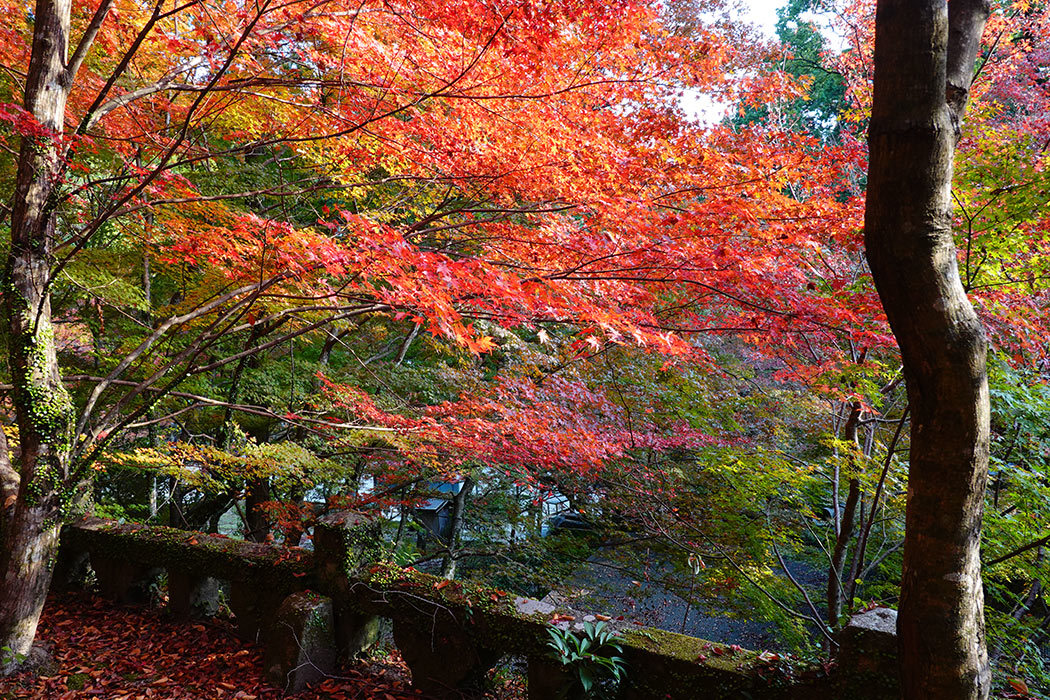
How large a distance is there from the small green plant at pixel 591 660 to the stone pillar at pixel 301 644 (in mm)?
1885

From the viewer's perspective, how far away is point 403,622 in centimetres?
427

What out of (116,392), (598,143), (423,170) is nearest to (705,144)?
(598,143)

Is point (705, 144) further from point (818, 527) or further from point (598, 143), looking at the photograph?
point (818, 527)

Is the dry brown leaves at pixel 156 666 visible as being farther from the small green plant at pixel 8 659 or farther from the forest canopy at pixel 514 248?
the forest canopy at pixel 514 248

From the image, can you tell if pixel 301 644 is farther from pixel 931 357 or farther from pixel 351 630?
pixel 931 357

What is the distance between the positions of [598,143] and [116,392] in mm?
6638

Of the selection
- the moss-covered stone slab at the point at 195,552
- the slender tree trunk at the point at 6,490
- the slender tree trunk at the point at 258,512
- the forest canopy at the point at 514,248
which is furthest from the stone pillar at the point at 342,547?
the slender tree trunk at the point at 258,512

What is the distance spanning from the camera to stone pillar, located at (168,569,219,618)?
5.37 metres

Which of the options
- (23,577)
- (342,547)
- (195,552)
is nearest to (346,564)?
(342,547)

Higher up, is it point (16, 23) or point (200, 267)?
point (16, 23)

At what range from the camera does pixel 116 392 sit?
714cm

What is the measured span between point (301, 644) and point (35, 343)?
10.1 feet

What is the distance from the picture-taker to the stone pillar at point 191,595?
17.6 feet

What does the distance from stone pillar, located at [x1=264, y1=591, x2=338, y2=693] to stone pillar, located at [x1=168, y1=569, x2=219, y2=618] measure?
1357mm
